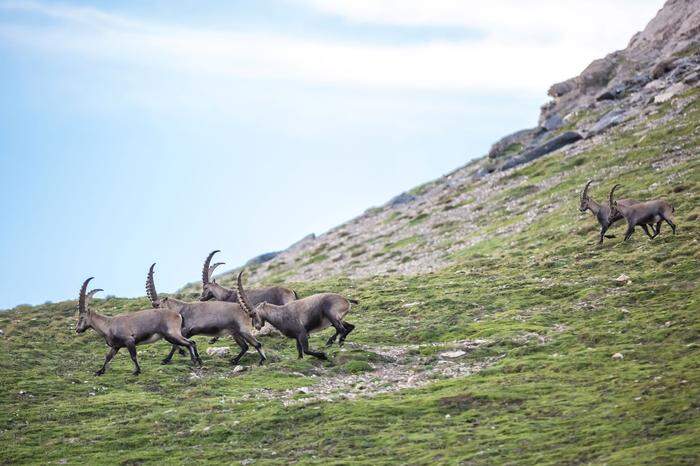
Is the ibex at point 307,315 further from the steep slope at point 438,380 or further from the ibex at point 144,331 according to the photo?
the ibex at point 144,331

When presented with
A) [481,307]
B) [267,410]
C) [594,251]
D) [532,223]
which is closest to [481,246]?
[532,223]

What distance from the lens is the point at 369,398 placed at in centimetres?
2461

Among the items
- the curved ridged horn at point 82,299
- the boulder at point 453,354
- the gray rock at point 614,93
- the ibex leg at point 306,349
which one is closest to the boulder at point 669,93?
the gray rock at point 614,93

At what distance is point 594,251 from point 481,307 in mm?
9606

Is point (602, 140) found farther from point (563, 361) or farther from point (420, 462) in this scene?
point (420, 462)

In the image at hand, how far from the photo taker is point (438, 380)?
85.3 ft

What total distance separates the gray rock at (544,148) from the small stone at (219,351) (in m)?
61.9

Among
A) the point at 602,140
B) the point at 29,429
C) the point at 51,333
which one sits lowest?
the point at 29,429

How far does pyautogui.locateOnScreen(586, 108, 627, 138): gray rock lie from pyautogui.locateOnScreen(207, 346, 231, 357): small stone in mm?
60765

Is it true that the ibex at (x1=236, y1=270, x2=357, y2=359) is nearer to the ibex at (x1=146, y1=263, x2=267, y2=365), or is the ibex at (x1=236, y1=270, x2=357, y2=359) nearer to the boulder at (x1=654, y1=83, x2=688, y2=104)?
the ibex at (x1=146, y1=263, x2=267, y2=365)

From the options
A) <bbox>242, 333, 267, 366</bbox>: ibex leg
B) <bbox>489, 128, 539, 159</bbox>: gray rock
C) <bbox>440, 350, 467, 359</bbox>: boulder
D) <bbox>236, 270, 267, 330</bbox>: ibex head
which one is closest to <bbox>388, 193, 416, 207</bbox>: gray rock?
<bbox>489, 128, 539, 159</bbox>: gray rock

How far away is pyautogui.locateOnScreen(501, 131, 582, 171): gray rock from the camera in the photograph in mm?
85500

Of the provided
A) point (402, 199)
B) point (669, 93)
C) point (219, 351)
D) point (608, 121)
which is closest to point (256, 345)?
point (219, 351)

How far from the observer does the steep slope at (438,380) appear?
2017 centimetres
